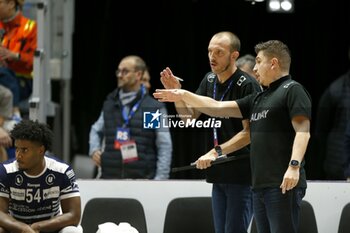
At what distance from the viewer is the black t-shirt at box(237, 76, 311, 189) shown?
15.3 ft

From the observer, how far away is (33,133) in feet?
17.2

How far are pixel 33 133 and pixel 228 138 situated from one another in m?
1.26

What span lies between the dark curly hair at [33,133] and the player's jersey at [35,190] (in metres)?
0.16

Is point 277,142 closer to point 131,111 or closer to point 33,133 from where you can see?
point 33,133

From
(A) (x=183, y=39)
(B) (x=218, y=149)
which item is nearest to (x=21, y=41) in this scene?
(A) (x=183, y=39)

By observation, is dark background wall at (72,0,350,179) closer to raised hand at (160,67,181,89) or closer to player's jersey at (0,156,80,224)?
raised hand at (160,67,181,89)

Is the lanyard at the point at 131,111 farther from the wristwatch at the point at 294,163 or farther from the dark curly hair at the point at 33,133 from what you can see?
the wristwatch at the point at 294,163

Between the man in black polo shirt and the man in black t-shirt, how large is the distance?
247mm

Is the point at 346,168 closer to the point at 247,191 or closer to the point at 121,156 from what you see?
the point at 247,191

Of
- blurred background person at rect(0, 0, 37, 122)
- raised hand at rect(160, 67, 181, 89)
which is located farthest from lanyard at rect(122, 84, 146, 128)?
blurred background person at rect(0, 0, 37, 122)

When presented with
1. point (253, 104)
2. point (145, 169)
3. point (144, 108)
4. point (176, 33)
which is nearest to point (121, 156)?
point (145, 169)

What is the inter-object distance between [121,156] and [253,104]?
1622 mm

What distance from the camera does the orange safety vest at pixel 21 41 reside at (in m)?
6.62

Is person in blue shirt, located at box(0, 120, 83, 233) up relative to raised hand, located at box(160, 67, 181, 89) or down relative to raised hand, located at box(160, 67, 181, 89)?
down
